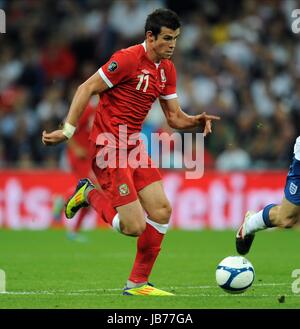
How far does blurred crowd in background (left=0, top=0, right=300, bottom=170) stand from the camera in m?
17.9

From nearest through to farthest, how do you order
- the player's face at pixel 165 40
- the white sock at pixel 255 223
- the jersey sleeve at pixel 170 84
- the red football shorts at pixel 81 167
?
1. the player's face at pixel 165 40
2. the jersey sleeve at pixel 170 84
3. the white sock at pixel 255 223
4. the red football shorts at pixel 81 167

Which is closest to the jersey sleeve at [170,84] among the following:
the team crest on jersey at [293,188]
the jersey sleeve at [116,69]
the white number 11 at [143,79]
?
the white number 11 at [143,79]

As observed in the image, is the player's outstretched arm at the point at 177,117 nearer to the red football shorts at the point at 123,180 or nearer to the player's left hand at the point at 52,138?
the red football shorts at the point at 123,180

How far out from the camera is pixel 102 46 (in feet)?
64.8

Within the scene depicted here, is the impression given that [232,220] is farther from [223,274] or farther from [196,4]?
[223,274]

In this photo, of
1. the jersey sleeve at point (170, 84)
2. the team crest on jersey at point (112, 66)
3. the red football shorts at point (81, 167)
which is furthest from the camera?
the red football shorts at point (81, 167)

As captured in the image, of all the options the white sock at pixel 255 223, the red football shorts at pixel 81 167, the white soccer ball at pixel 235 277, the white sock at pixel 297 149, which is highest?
the white sock at pixel 297 149

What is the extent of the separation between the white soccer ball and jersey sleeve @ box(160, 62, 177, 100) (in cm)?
169

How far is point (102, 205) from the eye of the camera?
9.03m

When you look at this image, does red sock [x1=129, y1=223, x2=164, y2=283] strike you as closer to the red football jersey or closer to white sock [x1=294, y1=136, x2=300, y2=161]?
the red football jersey

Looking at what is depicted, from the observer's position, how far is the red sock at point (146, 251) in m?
8.70

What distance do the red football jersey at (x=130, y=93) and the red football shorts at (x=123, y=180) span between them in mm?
237

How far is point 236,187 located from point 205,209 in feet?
2.15
